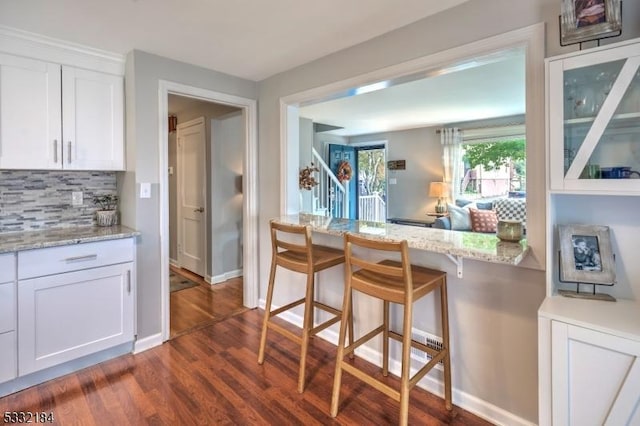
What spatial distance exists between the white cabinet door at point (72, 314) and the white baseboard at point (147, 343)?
104 mm

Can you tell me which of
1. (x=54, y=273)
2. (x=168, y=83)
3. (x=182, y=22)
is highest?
(x=182, y=22)

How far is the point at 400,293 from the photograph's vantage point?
1618 millimetres

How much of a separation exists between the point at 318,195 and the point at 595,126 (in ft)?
15.9

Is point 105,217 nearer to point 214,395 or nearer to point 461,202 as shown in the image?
point 214,395

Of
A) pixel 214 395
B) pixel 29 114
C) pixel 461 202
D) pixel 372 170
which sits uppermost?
pixel 372 170

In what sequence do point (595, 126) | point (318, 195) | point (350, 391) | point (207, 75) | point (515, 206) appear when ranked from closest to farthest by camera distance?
point (595, 126) < point (350, 391) < point (207, 75) < point (515, 206) < point (318, 195)

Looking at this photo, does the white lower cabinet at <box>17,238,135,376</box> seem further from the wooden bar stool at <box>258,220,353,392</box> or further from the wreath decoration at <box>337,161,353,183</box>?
the wreath decoration at <box>337,161,353,183</box>

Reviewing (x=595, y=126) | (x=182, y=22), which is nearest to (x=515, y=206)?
(x=595, y=126)

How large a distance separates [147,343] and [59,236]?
1021 millimetres

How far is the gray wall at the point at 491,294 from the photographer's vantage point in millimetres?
1629

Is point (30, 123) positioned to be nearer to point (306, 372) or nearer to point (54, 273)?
point (54, 273)

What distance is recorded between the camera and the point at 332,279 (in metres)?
2.60

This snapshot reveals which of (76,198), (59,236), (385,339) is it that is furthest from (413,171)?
(59,236)

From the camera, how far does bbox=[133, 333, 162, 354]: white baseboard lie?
2529mm
